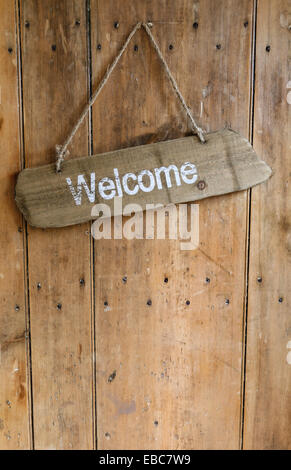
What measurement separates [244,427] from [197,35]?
0.76m

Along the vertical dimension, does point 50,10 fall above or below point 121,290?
above

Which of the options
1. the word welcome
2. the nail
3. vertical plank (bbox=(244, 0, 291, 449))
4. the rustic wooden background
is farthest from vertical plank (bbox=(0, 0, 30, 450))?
vertical plank (bbox=(244, 0, 291, 449))

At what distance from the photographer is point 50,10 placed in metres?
0.62

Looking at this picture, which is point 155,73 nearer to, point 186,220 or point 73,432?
point 186,220

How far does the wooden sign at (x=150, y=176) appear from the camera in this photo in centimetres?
62

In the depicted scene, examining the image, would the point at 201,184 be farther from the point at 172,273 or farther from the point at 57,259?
the point at 57,259

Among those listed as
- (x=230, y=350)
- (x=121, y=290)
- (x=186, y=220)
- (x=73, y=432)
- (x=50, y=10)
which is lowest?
(x=73, y=432)

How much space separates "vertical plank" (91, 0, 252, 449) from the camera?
62 cm

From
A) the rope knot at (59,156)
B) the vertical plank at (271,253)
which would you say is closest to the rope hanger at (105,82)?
the rope knot at (59,156)

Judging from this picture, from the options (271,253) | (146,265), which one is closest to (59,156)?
(146,265)

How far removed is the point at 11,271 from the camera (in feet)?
2.22

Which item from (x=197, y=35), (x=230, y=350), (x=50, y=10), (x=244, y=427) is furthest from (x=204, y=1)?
(x=244, y=427)

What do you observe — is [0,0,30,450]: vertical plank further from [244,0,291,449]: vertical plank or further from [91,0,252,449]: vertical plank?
[244,0,291,449]: vertical plank

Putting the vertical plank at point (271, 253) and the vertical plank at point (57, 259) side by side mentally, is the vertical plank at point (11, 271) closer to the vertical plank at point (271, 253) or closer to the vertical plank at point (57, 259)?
the vertical plank at point (57, 259)
